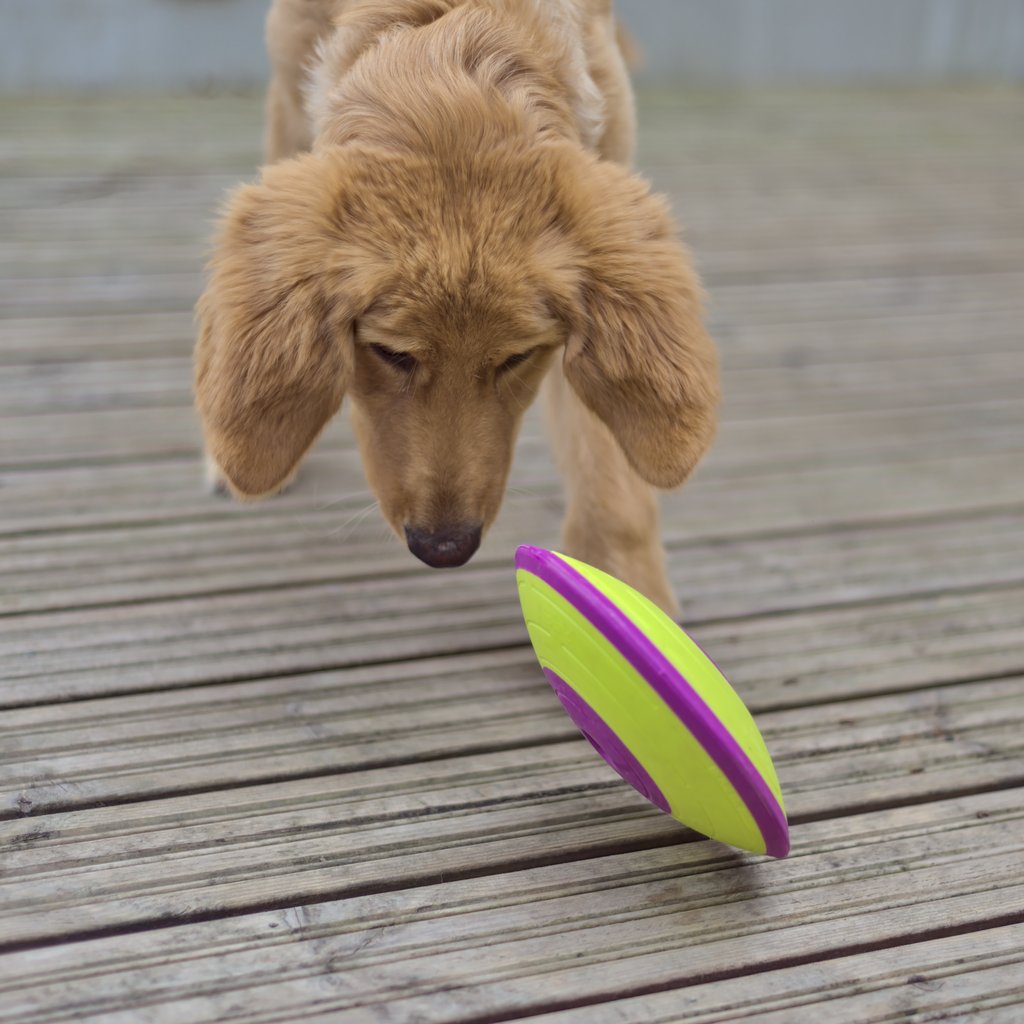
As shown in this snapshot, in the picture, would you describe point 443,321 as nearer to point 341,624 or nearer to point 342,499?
point 341,624

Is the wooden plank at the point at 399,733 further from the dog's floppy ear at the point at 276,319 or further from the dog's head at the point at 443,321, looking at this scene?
the dog's floppy ear at the point at 276,319

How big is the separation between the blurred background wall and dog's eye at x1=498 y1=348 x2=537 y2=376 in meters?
5.59

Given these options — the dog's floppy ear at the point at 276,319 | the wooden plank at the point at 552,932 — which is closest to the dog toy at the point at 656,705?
the wooden plank at the point at 552,932

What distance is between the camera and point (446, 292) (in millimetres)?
1898

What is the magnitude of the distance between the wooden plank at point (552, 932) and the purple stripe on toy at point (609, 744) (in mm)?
119

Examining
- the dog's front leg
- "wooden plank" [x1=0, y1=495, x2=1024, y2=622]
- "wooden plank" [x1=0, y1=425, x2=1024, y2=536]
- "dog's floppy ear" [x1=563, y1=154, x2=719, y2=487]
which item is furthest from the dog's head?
"wooden plank" [x1=0, y1=425, x2=1024, y2=536]

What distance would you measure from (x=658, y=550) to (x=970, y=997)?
1.11 meters

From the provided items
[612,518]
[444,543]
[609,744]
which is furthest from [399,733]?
[612,518]

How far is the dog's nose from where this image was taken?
2057 millimetres

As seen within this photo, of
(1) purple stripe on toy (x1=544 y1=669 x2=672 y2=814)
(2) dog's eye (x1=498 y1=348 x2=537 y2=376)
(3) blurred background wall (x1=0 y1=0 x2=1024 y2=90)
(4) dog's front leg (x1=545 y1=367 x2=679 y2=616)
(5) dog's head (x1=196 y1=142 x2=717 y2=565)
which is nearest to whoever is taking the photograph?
(1) purple stripe on toy (x1=544 y1=669 x2=672 y2=814)

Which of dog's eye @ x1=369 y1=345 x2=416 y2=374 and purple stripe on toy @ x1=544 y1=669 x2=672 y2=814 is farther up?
dog's eye @ x1=369 y1=345 x2=416 y2=374

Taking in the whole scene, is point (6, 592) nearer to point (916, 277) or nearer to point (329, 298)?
point (329, 298)

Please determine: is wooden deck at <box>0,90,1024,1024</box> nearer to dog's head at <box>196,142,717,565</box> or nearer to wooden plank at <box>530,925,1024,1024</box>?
wooden plank at <box>530,925,1024,1024</box>

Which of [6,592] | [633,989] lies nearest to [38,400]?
[6,592]
